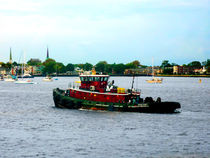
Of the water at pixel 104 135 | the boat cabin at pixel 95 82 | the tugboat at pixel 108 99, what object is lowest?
the water at pixel 104 135

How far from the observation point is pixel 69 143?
3600 centimetres

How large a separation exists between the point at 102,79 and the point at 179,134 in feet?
64.1

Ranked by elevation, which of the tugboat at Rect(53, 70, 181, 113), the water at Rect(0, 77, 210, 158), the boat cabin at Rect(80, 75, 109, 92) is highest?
the boat cabin at Rect(80, 75, 109, 92)

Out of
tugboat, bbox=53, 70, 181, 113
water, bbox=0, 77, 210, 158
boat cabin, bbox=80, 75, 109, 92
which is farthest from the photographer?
boat cabin, bbox=80, 75, 109, 92

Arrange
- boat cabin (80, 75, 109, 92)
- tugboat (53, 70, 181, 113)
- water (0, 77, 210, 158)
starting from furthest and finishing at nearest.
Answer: boat cabin (80, 75, 109, 92) < tugboat (53, 70, 181, 113) < water (0, 77, 210, 158)

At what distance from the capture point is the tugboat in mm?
54188

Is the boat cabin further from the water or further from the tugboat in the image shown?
the water

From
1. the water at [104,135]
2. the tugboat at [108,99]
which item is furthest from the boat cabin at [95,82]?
the water at [104,135]

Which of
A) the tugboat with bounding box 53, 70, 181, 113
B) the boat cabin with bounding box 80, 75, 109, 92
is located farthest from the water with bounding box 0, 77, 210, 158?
the boat cabin with bounding box 80, 75, 109, 92

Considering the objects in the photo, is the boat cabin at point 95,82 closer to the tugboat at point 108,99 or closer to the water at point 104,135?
the tugboat at point 108,99

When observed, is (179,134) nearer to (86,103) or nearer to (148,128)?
(148,128)

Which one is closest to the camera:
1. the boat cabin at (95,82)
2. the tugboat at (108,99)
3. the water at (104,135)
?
the water at (104,135)

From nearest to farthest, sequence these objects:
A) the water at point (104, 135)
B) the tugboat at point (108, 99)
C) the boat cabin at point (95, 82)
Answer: the water at point (104, 135)
the tugboat at point (108, 99)
the boat cabin at point (95, 82)

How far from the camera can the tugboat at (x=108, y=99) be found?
54188mm
